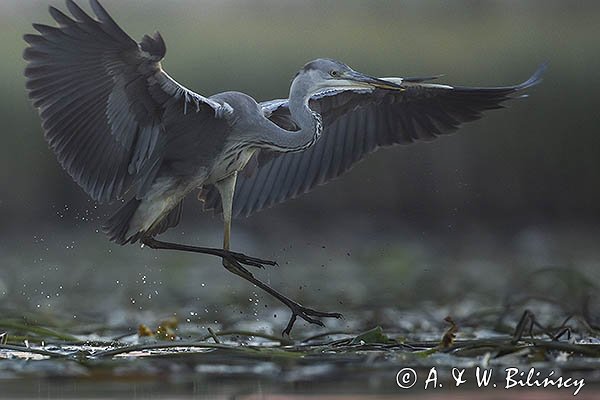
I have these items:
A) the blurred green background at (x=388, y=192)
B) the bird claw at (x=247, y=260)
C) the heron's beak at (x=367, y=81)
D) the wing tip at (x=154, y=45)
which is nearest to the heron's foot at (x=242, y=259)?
the bird claw at (x=247, y=260)

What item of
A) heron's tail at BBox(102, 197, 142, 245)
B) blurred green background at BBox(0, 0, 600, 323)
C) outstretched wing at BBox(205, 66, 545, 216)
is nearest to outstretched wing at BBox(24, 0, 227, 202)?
Answer: heron's tail at BBox(102, 197, 142, 245)

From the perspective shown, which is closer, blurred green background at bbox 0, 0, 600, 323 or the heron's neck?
the heron's neck

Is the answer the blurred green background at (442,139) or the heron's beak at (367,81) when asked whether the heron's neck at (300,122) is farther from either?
the blurred green background at (442,139)

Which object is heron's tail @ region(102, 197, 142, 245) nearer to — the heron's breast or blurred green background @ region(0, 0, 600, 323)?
the heron's breast

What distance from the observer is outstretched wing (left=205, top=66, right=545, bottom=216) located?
8.32m

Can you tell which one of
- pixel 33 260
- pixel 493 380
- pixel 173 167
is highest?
pixel 173 167

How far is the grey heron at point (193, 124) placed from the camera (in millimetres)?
6883

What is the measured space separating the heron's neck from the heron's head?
39 mm

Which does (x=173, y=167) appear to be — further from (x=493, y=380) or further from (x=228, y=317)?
(x=493, y=380)

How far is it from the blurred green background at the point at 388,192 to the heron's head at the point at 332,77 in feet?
8.23

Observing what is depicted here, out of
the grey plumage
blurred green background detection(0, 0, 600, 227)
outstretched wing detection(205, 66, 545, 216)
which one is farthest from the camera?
blurred green background detection(0, 0, 600, 227)

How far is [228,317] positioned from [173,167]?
135cm

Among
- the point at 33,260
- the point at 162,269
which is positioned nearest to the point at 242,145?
the point at 162,269

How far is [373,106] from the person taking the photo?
8.38m
